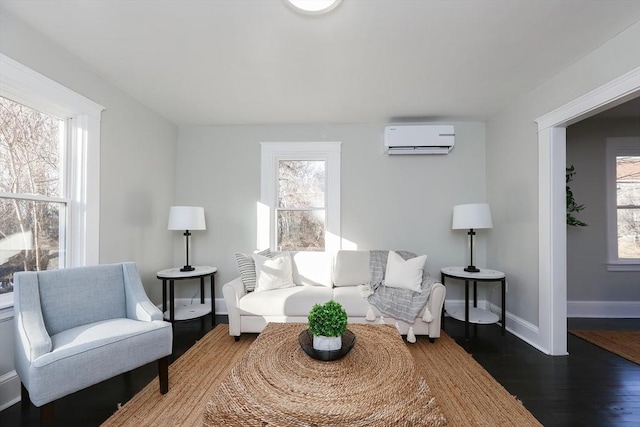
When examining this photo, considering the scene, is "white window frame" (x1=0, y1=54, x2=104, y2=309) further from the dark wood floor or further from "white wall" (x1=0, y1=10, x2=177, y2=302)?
the dark wood floor

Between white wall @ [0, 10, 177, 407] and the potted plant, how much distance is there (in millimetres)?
2036

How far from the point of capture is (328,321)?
1.65 meters

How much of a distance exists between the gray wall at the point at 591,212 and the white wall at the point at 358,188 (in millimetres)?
1112

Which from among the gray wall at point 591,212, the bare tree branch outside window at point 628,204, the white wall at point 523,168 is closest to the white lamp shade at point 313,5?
the white wall at point 523,168

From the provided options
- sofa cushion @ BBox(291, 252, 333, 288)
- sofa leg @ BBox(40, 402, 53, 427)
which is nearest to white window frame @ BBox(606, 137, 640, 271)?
sofa cushion @ BBox(291, 252, 333, 288)

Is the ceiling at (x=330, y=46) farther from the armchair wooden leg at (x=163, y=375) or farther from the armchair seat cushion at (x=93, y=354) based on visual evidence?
the armchair wooden leg at (x=163, y=375)

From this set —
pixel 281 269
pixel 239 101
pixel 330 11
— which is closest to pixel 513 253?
pixel 281 269

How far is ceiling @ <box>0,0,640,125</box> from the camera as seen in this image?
5.79 ft

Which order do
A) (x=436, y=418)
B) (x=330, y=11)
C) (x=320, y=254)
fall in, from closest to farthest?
1. (x=436, y=418)
2. (x=330, y=11)
3. (x=320, y=254)

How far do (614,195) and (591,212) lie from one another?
0.33 m

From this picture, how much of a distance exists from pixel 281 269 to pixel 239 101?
1861 millimetres

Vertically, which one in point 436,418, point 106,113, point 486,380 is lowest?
point 486,380

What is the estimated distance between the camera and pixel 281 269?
3107 millimetres

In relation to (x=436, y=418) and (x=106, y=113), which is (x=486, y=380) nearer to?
(x=436, y=418)
